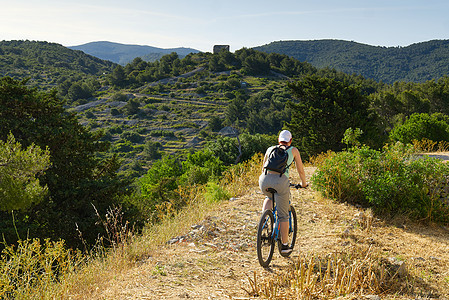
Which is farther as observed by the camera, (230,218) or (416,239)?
(230,218)

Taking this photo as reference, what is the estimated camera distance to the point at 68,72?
393 feet

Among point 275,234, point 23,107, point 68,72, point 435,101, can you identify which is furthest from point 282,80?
point 275,234

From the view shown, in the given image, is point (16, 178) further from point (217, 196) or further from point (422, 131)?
point (422, 131)

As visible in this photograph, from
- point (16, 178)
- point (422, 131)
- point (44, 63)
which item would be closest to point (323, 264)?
point (16, 178)

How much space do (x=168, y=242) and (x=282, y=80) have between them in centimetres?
10333

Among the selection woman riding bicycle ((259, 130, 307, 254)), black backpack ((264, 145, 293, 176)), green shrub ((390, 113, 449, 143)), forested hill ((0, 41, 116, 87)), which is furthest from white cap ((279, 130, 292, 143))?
forested hill ((0, 41, 116, 87))

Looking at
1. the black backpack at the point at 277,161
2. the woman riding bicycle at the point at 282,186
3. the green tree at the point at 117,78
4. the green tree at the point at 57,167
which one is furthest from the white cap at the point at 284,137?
A: the green tree at the point at 117,78

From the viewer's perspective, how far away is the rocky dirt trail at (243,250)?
3432mm

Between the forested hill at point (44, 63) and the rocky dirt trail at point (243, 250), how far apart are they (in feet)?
366

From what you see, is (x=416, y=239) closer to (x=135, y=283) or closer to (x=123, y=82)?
(x=135, y=283)

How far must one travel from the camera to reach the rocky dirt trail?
3.43 metres

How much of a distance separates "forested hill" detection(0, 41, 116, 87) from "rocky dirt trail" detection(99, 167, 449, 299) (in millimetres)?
111653

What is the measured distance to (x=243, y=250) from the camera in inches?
183

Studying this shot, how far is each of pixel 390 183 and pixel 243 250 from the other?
338 cm
